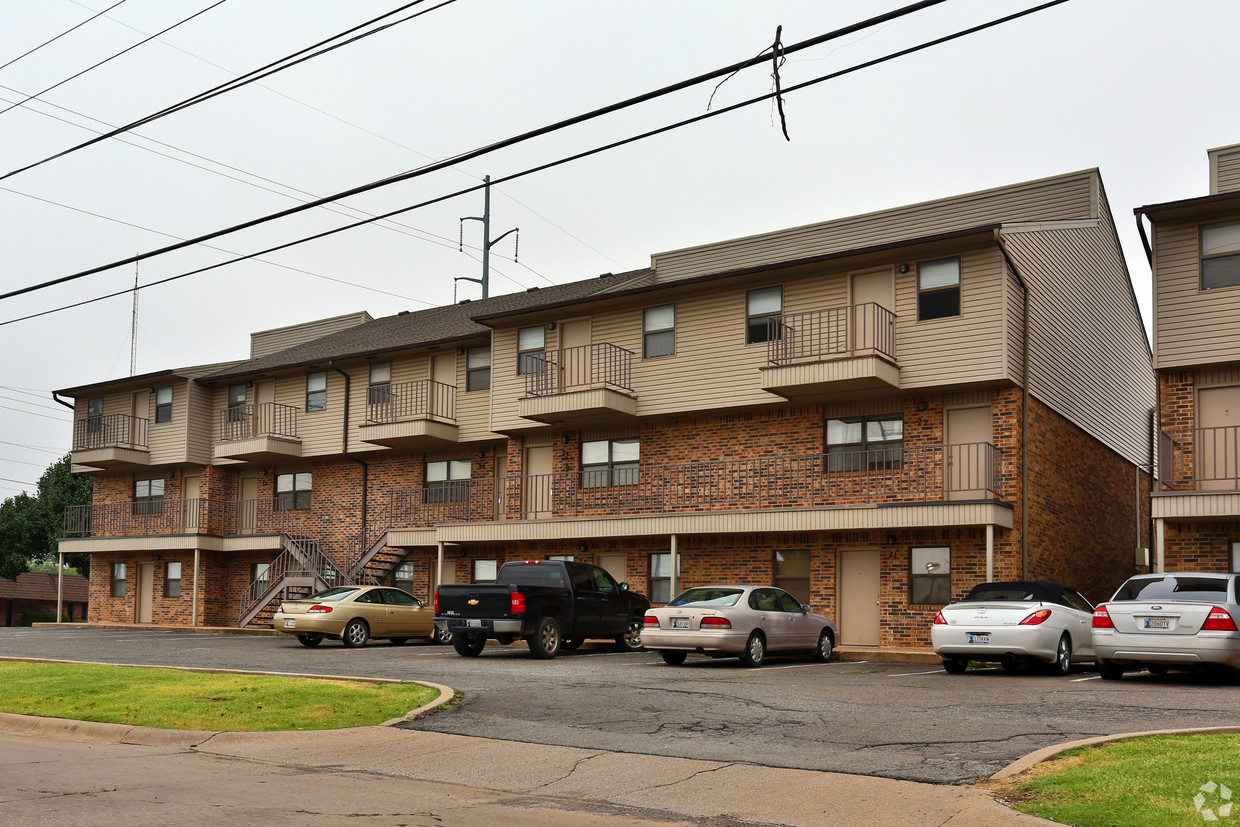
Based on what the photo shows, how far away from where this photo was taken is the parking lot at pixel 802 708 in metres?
10.3

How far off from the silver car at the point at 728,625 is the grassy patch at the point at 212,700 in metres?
5.59

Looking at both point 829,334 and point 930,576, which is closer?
point 930,576

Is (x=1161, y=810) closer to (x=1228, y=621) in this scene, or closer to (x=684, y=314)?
(x=1228, y=621)

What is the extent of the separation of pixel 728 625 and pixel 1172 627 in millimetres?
6392

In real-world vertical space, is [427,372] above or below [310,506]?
above

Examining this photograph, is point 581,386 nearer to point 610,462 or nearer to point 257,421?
point 610,462

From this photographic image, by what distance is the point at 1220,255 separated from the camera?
873 inches

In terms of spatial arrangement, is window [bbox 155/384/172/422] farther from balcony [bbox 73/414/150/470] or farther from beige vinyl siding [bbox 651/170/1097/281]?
beige vinyl siding [bbox 651/170/1097/281]

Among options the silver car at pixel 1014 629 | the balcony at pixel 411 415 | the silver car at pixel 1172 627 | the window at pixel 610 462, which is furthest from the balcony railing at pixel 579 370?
the silver car at pixel 1172 627

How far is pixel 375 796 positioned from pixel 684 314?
20.3 meters

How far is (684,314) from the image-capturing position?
2819 centimetres

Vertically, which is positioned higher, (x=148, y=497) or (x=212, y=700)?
(x=148, y=497)

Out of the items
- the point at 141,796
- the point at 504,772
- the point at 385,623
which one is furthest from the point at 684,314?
the point at 141,796

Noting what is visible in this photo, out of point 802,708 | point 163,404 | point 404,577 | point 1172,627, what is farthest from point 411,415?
point 1172,627
